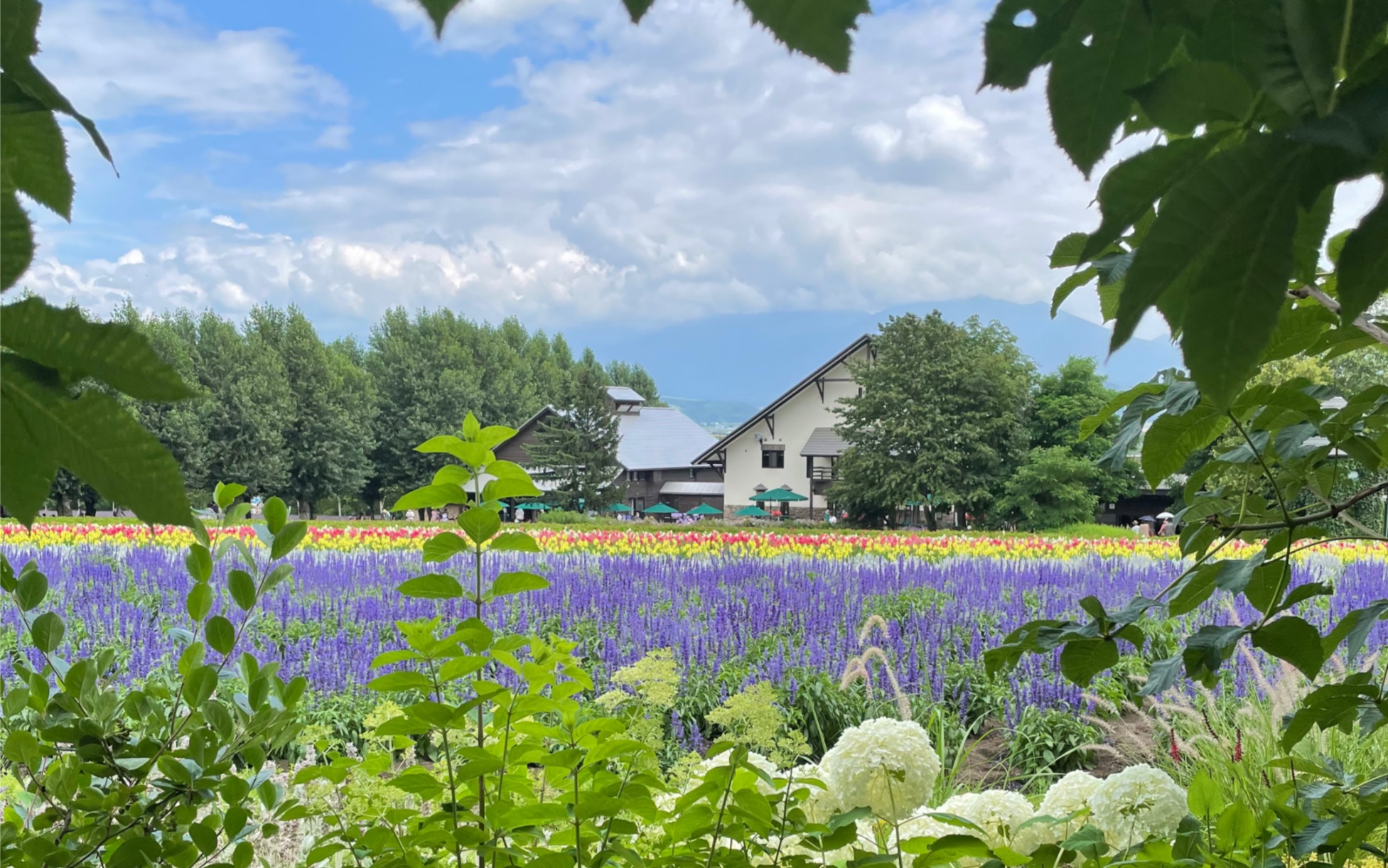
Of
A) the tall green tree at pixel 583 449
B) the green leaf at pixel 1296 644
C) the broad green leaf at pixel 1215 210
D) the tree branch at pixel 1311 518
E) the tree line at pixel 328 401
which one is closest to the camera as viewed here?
the broad green leaf at pixel 1215 210

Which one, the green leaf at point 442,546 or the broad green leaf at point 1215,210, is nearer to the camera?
the broad green leaf at point 1215,210

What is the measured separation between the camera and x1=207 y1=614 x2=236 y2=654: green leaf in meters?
1.01

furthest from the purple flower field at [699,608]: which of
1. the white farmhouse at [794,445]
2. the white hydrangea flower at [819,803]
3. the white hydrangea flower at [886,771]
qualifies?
the white farmhouse at [794,445]

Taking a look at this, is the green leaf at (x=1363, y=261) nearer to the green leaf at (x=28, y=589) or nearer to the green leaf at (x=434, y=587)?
the green leaf at (x=434, y=587)

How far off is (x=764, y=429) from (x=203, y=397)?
4066cm

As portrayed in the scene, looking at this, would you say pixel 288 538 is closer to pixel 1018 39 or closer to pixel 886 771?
pixel 886 771

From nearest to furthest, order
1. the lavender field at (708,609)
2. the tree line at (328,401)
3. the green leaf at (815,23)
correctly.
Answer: the green leaf at (815,23), the lavender field at (708,609), the tree line at (328,401)

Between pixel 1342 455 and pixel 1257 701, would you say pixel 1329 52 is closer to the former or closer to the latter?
pixel 1342 455

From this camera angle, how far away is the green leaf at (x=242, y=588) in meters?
1.07

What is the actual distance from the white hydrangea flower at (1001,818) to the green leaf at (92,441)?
1.16 m

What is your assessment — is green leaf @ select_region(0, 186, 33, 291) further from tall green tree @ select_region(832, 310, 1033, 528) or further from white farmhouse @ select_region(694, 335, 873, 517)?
white farmhouse @ select_region(694, 335, 873, 517)

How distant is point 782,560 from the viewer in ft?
29.6

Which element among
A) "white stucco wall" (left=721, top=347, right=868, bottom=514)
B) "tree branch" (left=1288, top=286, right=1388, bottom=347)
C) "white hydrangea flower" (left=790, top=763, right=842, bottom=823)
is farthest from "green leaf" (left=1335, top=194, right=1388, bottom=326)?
"white stucco wall" (left=721, top=347, right=868, bottom=514)

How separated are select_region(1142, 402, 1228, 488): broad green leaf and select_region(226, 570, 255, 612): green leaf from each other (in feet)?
3.15
